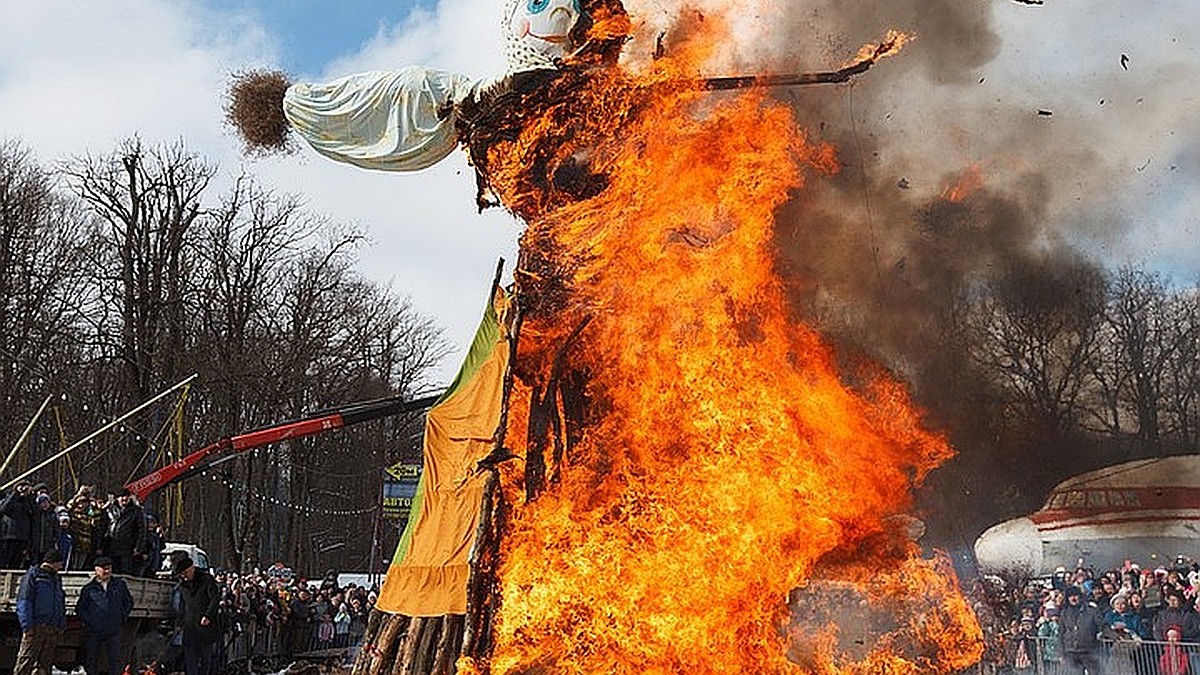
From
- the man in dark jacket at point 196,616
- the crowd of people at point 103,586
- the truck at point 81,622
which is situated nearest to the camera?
the crowd of people at point 103,586

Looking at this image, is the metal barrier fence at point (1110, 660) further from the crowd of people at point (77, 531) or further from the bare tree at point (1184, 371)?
the crowd of people at point (77, 531)

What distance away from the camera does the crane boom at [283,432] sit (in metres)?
17.4

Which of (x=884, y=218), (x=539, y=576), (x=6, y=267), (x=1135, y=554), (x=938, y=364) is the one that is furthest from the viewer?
(x=6, y=267)

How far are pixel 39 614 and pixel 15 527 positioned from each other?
2051 millimetres

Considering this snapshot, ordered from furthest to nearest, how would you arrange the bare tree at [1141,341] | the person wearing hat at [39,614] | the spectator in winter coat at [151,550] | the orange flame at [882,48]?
the spectator in winter coat at [151,550], the bare tree at [1141,341], the person wearing hat at [39,614], the orange flame at [882,48]

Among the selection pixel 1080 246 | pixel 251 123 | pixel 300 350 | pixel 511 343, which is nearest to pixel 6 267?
pixel 300 350

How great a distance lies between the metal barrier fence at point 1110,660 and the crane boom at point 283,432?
856 centimetres

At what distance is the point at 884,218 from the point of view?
10.4 meters

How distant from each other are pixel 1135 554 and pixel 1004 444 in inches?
274

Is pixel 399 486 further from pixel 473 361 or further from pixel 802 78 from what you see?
pixel 802 78

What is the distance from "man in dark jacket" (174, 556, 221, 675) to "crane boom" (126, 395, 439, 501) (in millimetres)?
3188

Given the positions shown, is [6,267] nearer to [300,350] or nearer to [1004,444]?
[300,350]

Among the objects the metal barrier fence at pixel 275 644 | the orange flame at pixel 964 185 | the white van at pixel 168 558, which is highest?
the orange flame at pixel 964 185

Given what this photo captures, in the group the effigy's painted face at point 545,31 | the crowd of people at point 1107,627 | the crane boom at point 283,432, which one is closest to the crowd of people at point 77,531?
the crane boom at point 283,432
